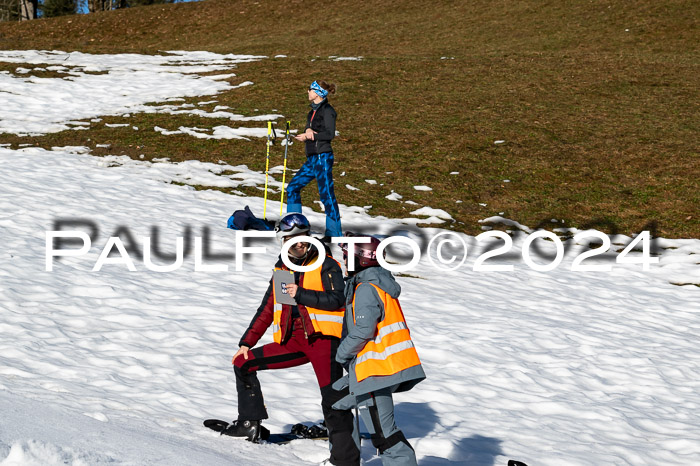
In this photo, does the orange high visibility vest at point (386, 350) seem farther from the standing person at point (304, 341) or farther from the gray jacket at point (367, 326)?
the standing person at point (304, 341)

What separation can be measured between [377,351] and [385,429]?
60 centimetres

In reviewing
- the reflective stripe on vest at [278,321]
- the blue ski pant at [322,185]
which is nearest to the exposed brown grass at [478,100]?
the blue ski pant at [322,185]

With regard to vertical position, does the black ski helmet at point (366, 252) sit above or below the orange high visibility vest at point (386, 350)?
above

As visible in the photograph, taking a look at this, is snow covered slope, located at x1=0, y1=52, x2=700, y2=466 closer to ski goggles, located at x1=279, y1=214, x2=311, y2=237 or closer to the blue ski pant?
the blue ski pant

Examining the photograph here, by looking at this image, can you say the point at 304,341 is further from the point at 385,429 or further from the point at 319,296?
the point at 385,429

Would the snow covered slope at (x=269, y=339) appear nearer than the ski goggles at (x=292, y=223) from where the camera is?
No

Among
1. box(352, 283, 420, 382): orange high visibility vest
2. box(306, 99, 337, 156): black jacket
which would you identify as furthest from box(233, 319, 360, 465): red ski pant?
box(306, 99, 337, 156): black jacket

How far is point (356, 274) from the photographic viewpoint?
213 inches

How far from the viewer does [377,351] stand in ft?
17.6

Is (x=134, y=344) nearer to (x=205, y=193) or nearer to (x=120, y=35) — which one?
(x=205, y=193)

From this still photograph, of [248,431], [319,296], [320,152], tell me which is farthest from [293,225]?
[320,152]

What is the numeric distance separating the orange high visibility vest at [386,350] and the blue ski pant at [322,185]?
731 centimetres

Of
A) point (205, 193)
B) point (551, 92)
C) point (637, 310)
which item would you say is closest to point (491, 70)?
point (551, 92)

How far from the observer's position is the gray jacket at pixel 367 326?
5262mm
